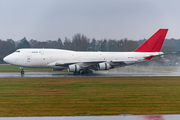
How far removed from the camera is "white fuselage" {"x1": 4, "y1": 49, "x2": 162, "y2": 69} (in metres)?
30.1

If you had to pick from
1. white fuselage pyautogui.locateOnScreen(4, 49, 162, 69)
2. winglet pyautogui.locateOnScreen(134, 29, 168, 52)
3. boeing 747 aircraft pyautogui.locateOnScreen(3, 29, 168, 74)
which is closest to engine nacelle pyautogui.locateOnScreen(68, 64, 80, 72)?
A: boeing 747 aircraft pyautogui.locateOnScreen(3, 29, 168, 74)

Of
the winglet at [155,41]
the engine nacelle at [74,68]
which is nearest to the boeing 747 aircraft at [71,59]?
the engine nacelle at [74,68]

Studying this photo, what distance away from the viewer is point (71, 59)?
3112 centimetres

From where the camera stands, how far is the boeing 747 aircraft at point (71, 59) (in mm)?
29825

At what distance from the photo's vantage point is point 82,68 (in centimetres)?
2978

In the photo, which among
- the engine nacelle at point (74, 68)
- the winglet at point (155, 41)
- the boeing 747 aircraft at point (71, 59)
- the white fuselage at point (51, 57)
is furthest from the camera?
the winglet at point (155, 41)

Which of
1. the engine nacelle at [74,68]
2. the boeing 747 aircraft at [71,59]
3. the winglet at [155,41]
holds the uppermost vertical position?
the winglet at [155,41]

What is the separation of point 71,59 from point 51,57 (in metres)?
2.89

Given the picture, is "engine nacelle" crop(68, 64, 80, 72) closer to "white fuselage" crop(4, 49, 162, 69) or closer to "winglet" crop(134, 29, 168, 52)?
"white fuselage" crop(4, 49, 162, 69)

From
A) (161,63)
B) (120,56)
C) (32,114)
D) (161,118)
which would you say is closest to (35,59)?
(120,56)

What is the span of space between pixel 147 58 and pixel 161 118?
24.6 m

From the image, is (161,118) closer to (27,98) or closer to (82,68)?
(27,98)

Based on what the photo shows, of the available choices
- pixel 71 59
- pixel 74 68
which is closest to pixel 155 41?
pixel 71 59

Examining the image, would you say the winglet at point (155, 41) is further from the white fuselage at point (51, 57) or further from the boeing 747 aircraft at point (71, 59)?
the white fuselage at point (51, 57)
